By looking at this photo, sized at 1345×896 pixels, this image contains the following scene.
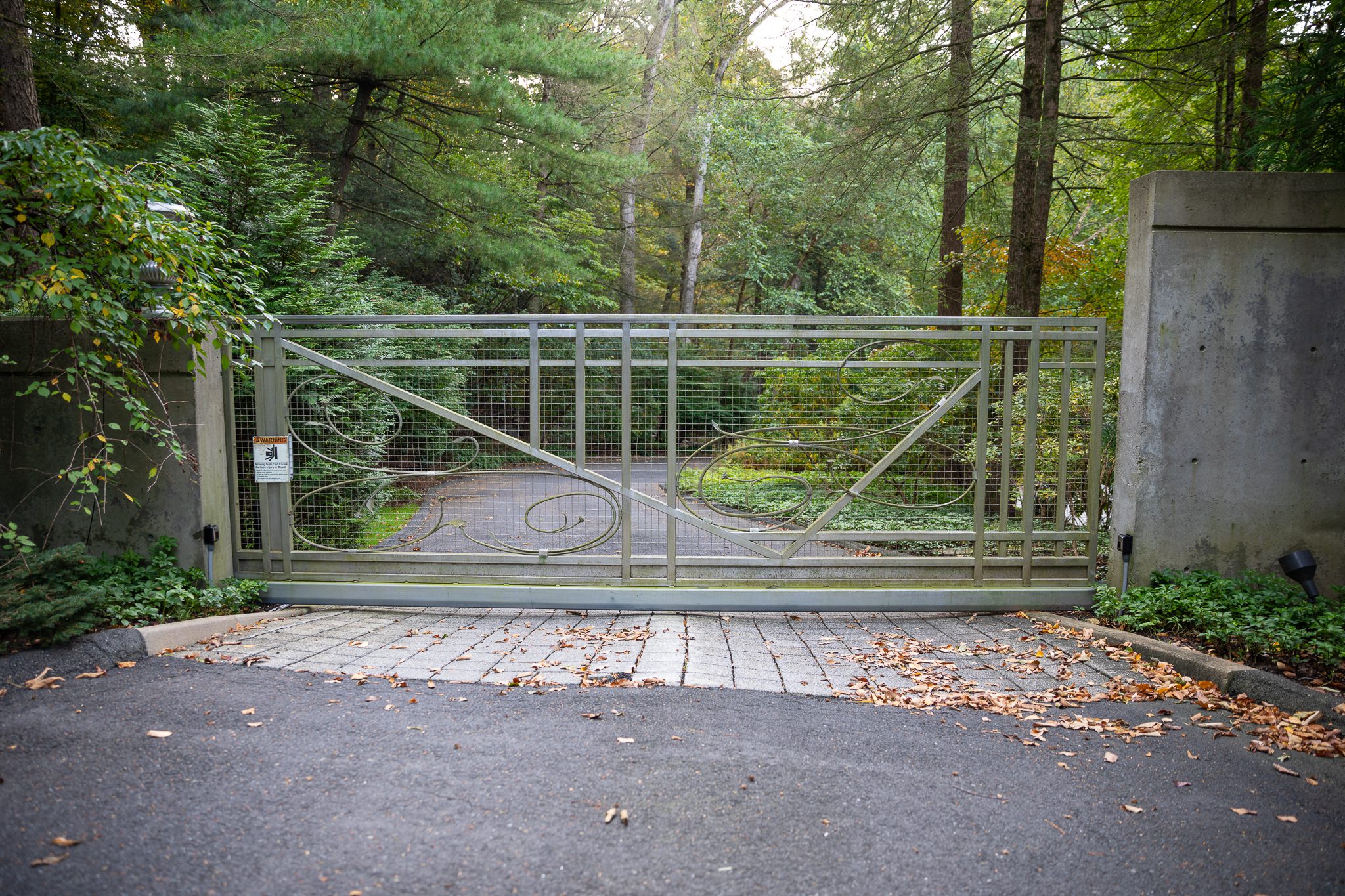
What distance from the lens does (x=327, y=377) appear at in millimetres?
5906

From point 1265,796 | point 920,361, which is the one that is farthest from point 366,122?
point 1265,796

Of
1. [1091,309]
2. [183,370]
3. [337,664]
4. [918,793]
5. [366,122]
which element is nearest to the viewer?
[918,793]

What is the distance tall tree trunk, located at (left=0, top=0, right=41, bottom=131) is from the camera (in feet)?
21.6

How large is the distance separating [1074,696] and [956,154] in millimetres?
8253

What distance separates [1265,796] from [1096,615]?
2640 mm

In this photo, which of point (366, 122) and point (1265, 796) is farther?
point (366, 122)

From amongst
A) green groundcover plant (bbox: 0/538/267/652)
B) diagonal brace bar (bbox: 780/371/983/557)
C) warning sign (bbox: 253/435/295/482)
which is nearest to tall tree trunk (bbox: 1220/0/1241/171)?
diagonal brace bar (bbox: 780/371/983/557)

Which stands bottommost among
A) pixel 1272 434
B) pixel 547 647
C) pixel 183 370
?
pixel 547 647

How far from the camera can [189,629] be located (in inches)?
196

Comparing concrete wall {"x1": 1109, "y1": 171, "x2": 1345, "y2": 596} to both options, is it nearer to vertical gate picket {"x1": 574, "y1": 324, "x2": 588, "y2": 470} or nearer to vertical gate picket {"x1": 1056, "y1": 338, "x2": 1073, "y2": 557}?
vertical gate picket {"x1": 1056, "y1": 338, "x2": 1073, "y2": 557}

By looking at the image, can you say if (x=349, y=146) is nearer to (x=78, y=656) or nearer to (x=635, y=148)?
(x=635, y=148)

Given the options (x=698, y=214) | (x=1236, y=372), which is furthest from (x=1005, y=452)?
(x=698, y=214)

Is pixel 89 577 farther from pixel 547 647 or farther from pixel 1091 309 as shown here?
pixel 1091 309

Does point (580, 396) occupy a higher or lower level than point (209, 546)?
higher
